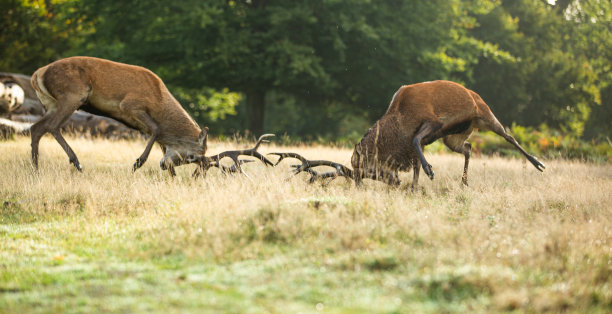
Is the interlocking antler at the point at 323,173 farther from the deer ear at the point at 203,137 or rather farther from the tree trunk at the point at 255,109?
the tree trunk at the point at 255,109

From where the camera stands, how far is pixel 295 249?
16.5 ft

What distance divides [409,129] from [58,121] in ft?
17.6

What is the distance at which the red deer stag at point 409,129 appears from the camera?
325 inches

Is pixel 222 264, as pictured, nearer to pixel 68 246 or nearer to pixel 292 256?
pixel 292 256

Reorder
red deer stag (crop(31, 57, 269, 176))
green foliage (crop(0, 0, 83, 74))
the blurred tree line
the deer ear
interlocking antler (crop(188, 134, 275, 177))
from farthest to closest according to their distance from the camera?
green foliage (crop(0, 0, 83, 74)), the blurred tree line, red deer stag (crop(31, 57, 269, 176)), the deer ear, interlocking antler (crop(188, 134, 275, 177))

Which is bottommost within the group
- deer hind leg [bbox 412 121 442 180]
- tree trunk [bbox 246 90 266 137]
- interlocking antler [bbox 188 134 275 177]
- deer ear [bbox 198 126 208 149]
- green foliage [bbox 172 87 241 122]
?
green foliage [bbox 172 87 241 122]

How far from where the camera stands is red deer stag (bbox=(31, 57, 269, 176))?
8969 millimetres

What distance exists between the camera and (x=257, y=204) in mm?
6062

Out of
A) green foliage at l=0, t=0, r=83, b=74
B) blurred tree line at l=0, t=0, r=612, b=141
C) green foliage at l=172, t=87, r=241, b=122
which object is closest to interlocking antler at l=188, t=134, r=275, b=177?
blurred tree line at l=0, t=0, r=612, b=141

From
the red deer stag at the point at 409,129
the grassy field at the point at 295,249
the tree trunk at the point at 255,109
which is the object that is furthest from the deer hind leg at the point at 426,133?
the tree trunk at the point at 255,109

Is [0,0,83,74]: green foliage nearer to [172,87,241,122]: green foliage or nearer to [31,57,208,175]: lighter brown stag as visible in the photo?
[172,87,241,122]: green foliage

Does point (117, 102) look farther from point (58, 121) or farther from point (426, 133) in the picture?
point (426, 133)

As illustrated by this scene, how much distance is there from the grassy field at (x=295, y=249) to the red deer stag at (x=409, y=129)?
33cm

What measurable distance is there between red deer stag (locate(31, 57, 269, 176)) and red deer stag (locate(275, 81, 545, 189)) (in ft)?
5.79
